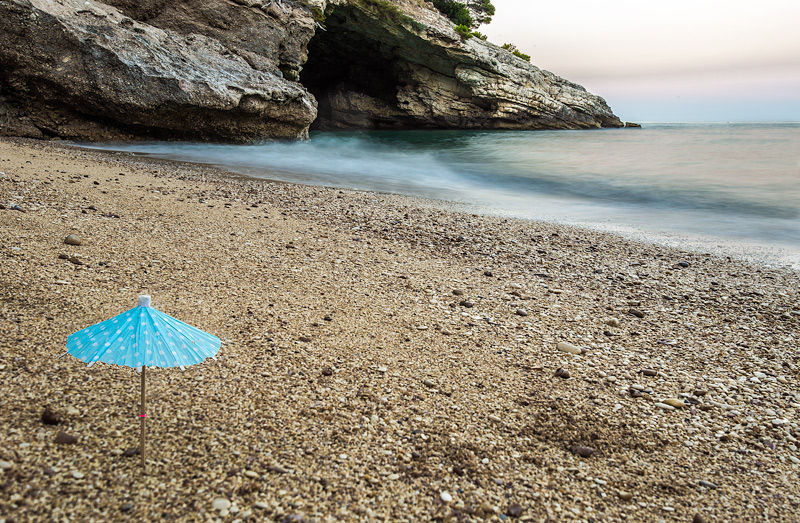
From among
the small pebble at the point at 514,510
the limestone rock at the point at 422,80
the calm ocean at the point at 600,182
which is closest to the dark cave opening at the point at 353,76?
the limestone rock at the point at 422,80

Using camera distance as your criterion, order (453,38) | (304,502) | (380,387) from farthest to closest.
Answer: (453,38) < (380,387) < (304,502)

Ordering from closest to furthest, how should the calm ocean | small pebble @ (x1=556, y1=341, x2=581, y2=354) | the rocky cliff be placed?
small pebble @ (x1=556, y1=341, x2=581, y2=354)
the calm ocean
the rocky cliff

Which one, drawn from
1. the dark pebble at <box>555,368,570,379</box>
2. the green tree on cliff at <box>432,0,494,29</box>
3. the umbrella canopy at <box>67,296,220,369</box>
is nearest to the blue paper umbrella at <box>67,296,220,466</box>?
the umbrella canopy at <box>67,296,220,369</box>

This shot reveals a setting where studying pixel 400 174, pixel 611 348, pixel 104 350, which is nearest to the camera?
pixel 104 350

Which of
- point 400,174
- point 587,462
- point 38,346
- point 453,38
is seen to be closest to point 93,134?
point 400,174

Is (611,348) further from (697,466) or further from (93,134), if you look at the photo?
(93,134)

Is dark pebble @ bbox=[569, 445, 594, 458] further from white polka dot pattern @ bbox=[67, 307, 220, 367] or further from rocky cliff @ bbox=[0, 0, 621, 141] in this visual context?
rocky cliff @ bbox=[0, 0, 621, 141]

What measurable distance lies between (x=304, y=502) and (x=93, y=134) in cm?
1589

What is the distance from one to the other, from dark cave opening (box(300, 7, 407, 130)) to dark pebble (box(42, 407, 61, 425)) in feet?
97.1

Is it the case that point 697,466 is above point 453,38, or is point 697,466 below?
below

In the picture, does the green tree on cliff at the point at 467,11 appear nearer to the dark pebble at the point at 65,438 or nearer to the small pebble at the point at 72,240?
the small pebble at the point at 72,240

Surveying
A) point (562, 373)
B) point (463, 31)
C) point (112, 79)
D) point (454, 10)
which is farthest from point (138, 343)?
point (454, 10)

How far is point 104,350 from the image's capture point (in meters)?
1.90

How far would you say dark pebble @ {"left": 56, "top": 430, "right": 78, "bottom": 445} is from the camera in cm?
229
